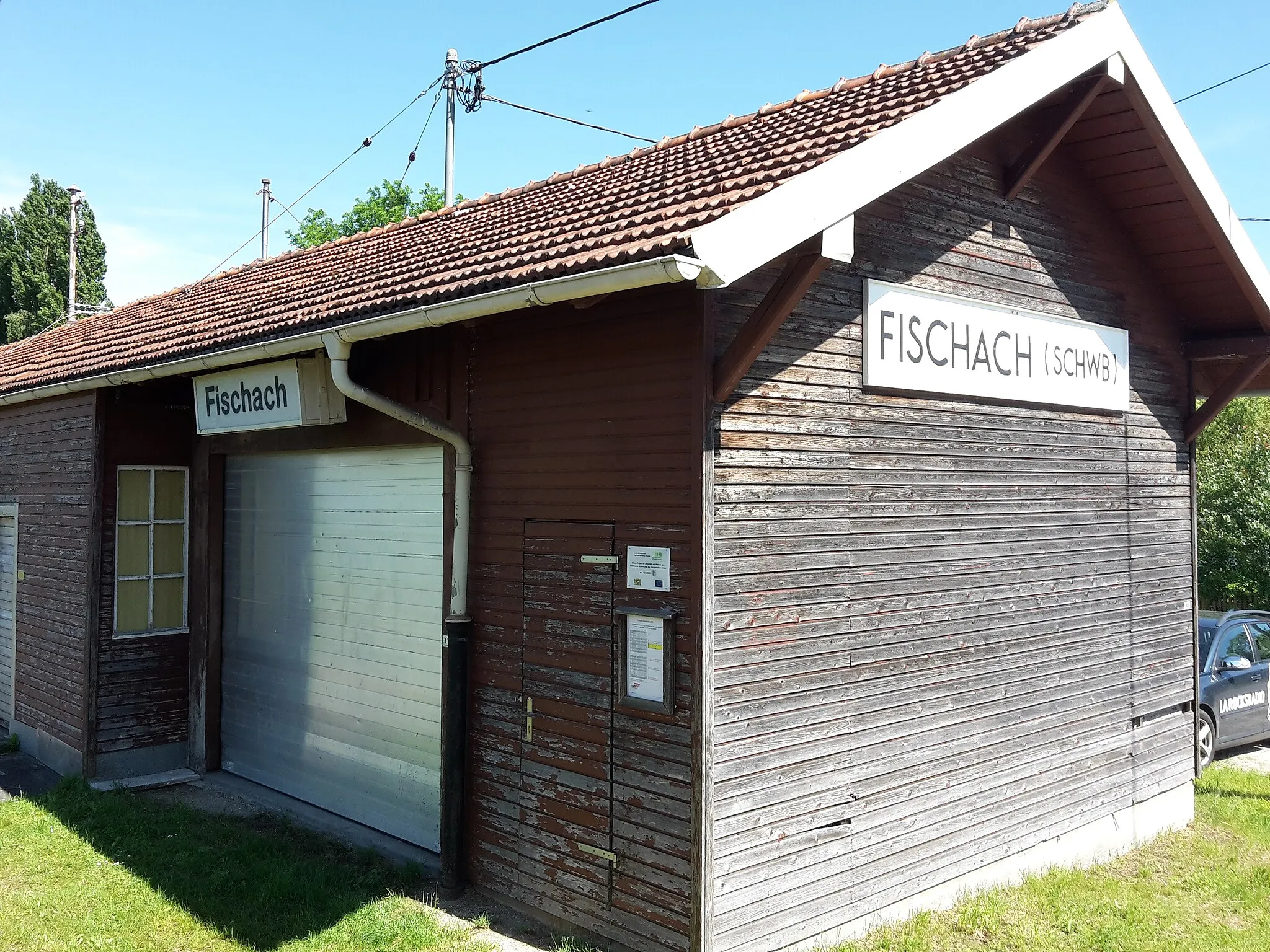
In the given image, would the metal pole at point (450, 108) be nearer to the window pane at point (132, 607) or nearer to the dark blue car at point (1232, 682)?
the window pane at point (132, 607)

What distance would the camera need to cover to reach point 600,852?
519cm

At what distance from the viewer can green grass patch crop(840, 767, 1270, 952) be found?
216 inches

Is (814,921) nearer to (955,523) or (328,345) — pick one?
(955,523)

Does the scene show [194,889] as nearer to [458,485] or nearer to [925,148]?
[458,485]

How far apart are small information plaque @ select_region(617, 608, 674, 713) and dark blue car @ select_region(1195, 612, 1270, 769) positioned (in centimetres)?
685

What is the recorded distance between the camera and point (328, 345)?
5789mm

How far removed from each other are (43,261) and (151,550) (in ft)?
103

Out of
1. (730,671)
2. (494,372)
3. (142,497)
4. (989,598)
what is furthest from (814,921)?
(142,497)

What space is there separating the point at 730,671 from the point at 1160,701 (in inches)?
187

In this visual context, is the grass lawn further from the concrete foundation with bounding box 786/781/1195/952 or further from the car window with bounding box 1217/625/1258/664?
the car window with bounding box 1217/625/1258/664

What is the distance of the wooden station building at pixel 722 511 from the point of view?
493 centimetres

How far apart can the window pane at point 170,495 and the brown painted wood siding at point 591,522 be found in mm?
4176

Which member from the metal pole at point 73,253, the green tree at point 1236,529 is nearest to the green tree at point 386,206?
the metal pole at point 73,253

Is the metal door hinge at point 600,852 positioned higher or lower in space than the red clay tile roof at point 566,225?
lower
